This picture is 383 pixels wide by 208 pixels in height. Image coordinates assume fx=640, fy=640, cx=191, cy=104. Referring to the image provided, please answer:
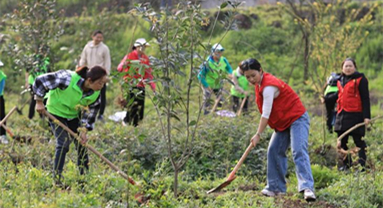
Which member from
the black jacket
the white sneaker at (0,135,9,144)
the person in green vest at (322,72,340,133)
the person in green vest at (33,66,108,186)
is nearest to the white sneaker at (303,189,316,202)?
the black jacket

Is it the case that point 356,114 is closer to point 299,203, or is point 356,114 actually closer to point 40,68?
point 299,203

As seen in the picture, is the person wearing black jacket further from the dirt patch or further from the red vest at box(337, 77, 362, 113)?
the dirt patch

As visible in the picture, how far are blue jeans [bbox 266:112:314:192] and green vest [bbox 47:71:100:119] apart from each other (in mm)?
1952

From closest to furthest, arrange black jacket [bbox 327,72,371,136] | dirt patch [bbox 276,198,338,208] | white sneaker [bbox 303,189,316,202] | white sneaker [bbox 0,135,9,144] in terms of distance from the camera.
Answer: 1. dirt patch [bbox 276,198,338,208]
2. white sneaker [bbox 303,189,316,202]
3. black jacket [bbox 327,72,371,136]
4. white sneaker [bbox 0,135,9,144]

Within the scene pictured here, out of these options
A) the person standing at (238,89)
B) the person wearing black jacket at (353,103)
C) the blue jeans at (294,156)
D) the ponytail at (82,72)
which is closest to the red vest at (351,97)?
the person wearing black jacket at (353,103)

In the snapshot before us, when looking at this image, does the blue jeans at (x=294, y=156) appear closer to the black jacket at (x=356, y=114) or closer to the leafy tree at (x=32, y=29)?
the black jacket at (x=356, y=114)

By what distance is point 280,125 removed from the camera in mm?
6523

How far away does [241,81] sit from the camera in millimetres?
11711

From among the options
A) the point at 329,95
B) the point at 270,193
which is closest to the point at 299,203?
the point at 270,193

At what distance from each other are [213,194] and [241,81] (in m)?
5.54

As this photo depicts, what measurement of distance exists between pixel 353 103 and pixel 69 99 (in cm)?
364

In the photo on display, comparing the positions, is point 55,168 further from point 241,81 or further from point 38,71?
point 241,81

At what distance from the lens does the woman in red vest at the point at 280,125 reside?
20.5ft

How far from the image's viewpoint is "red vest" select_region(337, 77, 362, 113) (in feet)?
26.3
